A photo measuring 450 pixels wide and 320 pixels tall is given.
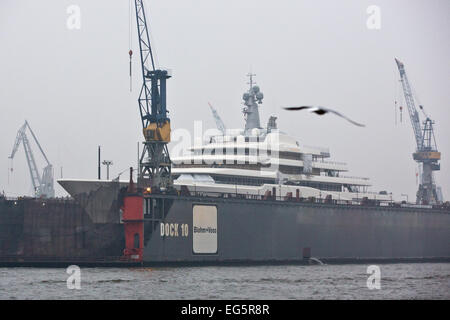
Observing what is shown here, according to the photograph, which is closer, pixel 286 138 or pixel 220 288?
pixel 220 288

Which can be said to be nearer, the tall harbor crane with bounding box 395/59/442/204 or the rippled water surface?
the rippled water surface

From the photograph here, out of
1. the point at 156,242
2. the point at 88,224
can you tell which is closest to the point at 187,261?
the point at 156,242

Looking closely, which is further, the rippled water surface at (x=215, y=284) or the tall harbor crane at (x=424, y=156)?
the tall harbor crane at (x=424, y=156)

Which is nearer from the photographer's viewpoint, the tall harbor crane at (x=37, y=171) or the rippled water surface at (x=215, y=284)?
the rippled water surface at (x=215, y=284)

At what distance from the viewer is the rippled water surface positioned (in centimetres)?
5231

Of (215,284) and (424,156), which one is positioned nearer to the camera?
(215,284)

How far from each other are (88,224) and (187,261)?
325 inches

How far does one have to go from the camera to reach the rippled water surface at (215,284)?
172 feet

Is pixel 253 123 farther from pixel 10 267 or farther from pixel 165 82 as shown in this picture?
pixel 10 267

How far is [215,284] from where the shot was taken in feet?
191

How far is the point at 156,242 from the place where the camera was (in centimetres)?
7562
